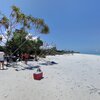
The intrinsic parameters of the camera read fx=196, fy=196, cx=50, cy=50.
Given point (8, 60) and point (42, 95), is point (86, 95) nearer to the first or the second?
point (42, 95)

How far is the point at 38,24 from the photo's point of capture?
77.4 feet

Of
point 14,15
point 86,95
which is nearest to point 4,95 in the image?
point 86,95

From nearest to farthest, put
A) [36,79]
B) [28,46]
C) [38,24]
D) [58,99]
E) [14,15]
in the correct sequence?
1. [58,99]
2. [36,79]
3. [14,15]
4. [38,24]
5. [28,46]

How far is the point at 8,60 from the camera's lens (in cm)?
2184

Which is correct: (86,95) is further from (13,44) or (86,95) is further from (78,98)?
(13,44)

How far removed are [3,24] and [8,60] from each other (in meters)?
4.01

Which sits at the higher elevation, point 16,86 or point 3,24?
point 3,24

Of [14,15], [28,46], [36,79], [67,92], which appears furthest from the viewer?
[28,46]

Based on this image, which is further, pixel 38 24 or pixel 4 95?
pixel 38 24

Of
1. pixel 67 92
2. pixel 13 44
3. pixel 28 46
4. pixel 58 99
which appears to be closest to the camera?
pixel 58 99

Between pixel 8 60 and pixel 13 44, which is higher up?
pixel 13 44

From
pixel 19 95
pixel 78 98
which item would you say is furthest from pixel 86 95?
pixel 19 95

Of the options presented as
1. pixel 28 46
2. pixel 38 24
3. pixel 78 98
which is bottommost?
pixel 78 98

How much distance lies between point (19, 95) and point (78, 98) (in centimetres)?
221
